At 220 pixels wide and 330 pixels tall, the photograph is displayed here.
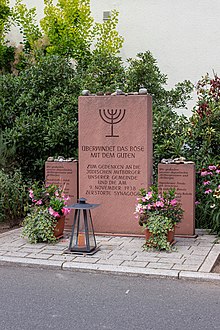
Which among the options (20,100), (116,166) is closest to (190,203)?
(116,166)

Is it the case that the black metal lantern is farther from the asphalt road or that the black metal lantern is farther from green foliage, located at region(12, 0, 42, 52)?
green foliage, located at region(12, 0, 42, 52)

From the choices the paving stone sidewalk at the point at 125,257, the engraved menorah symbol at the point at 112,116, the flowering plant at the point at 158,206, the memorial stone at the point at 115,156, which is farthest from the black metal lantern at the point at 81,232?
the engraved menorah symbol at the point at 112,116

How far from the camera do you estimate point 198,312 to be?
5.21m

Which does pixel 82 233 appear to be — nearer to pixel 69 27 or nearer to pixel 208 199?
pixel 208 199

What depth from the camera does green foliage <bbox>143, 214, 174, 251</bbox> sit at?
23.6 feet

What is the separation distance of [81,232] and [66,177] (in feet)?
5.79

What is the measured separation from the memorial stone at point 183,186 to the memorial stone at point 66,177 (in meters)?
1.39

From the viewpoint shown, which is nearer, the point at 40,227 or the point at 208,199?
the point at 40,227

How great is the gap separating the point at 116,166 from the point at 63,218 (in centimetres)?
111

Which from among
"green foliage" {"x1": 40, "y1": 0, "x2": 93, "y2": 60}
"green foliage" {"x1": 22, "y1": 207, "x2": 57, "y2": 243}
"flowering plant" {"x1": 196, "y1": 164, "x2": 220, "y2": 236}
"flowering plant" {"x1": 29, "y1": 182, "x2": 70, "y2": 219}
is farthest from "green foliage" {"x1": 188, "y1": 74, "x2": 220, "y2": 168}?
"green foliage" {"x1": 40, "y1": 0, "x2": 93, "y2": 60}

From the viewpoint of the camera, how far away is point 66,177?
28.8 ft

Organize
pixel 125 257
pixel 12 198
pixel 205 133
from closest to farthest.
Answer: pixel 125 257
pixel 12 198
pixel 205 133

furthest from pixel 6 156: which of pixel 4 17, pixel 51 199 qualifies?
pixel 4 17

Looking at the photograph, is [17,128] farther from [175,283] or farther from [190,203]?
[175,283]
